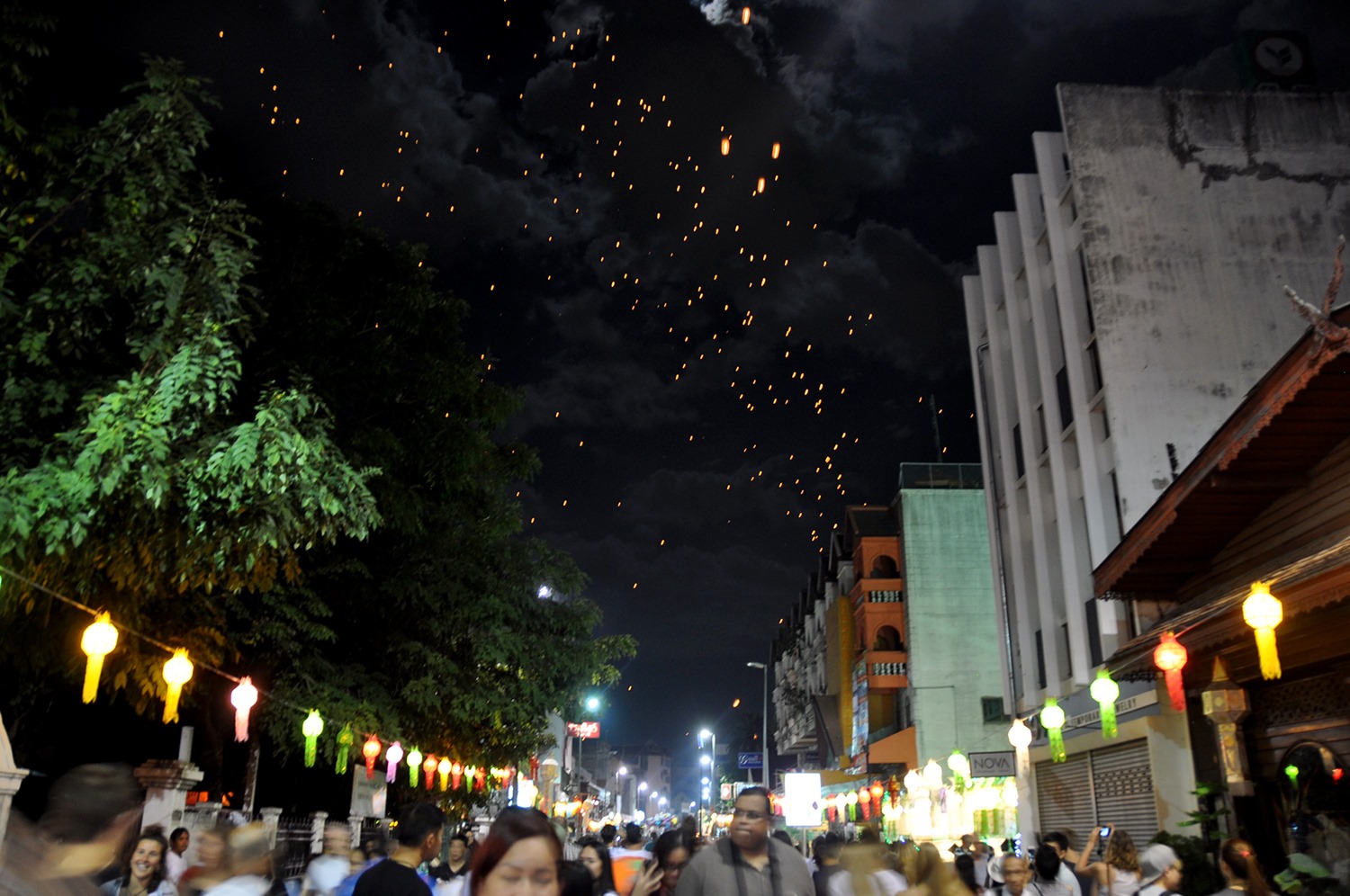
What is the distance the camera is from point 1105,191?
19922 millimetres

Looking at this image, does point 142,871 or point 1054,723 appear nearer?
point 142,871

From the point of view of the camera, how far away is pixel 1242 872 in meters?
6.50

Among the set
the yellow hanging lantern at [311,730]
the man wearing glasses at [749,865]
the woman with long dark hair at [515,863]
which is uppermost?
the yellow hanging lantern at [311,730]

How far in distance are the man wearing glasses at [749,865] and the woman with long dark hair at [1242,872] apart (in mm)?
3025

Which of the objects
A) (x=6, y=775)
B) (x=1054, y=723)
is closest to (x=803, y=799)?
(x=1054, y=723)

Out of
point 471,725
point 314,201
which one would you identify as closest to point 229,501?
point 314,201

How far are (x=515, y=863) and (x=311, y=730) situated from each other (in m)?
13.9

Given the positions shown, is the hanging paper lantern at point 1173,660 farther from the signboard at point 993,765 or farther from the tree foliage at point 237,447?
the signboard at point 993,765

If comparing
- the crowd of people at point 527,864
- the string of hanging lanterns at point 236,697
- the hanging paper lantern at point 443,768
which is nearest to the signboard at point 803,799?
the string of hanging lanterns at point 236,697

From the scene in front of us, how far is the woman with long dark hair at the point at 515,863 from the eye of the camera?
8.70ft

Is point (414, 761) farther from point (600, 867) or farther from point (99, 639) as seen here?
point (600, 867)

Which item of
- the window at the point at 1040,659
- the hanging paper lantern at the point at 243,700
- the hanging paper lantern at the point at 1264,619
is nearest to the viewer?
the hanging paper lantern at the point at 1264,619

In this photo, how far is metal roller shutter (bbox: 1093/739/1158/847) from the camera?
1441cm

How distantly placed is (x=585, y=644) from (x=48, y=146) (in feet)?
47.0
